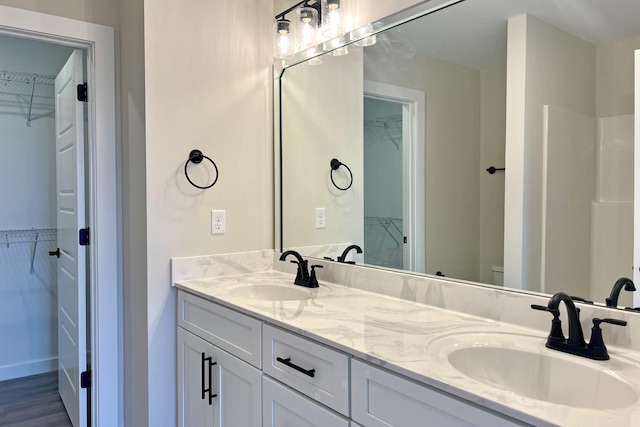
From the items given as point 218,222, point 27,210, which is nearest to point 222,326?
point 218,222

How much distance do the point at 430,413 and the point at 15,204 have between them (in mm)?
3317

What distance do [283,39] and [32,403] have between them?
2.68m

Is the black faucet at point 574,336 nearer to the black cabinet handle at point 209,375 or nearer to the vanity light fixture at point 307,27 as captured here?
the black cabinet handle at point 209,375

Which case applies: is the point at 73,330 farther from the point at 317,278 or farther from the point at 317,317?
the point at 317,317

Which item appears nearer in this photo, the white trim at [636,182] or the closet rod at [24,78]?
the white trim at [636,182]

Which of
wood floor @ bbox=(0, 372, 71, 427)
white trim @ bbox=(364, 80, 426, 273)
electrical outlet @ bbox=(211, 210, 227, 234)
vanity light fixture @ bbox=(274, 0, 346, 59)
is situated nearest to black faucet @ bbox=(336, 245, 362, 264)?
white trim @ bbox=(364, 80, 426, 273)

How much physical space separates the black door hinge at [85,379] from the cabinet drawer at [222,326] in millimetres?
720

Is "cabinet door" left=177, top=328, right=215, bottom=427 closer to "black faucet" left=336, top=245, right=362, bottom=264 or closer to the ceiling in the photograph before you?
"black faucet" left=336, top=245, right=362, bottom=264

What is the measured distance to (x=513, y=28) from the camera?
1386 mm

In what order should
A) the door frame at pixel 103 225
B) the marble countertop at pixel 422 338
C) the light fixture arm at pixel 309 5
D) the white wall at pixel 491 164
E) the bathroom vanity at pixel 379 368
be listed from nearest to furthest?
the marble countertop at pixel 422 338
the bathroom vanity at pixel 379 368
the white wall at pixel 491 164
the light fixture arm at pixel 309 5
the door frame at pixel 103 225

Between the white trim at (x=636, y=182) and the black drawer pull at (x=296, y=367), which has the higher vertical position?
the white trim at (x=636, y=182)

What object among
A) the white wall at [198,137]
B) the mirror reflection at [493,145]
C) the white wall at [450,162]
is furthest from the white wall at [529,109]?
the white wall at [198,137]

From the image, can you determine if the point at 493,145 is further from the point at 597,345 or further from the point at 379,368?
the point at 379,368

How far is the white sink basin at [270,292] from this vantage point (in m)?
1.86
